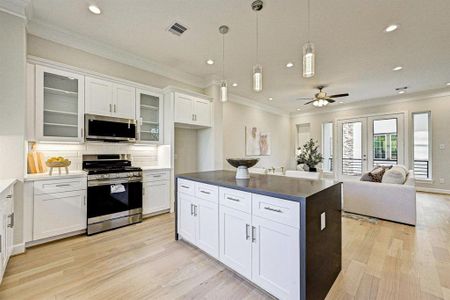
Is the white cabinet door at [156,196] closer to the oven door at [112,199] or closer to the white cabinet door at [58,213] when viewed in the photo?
the oven door at [112,199]

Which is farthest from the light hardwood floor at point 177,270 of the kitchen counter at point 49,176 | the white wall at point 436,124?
the white wall at point 436,124

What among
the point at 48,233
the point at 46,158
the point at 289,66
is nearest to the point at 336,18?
the point at 289,66

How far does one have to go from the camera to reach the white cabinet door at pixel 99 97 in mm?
2969

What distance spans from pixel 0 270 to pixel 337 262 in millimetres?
3056

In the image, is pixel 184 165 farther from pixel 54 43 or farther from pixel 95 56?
pixel 54 43

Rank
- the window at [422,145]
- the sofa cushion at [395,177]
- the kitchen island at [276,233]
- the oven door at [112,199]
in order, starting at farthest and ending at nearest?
1. the window at [422,145]
2. the sofa cushion at [395,177]
3. the oven door at [112,199]
4. the kitchen island at [276,233]

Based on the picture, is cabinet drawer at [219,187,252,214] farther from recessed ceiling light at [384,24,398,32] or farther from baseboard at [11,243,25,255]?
recessed ceiling light at [384,24,398,32]

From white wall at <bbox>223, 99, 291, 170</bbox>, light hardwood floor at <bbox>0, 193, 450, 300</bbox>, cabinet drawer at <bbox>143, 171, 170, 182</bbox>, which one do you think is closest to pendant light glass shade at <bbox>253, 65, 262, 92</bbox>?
light hardwood floor at <bbox>0, 193, 450, 300</bbox>

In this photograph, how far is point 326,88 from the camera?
5352 mm

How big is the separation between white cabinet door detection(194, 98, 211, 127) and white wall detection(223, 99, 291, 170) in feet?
3.70

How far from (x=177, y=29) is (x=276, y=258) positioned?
9.95 feet

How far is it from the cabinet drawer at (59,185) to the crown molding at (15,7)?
1993 mm

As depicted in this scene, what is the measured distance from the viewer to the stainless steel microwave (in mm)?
2969

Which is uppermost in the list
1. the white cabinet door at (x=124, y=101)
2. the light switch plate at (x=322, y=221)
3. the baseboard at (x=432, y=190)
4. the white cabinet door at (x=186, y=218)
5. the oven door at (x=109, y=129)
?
the white cabinet door at (x=124, y=101)
